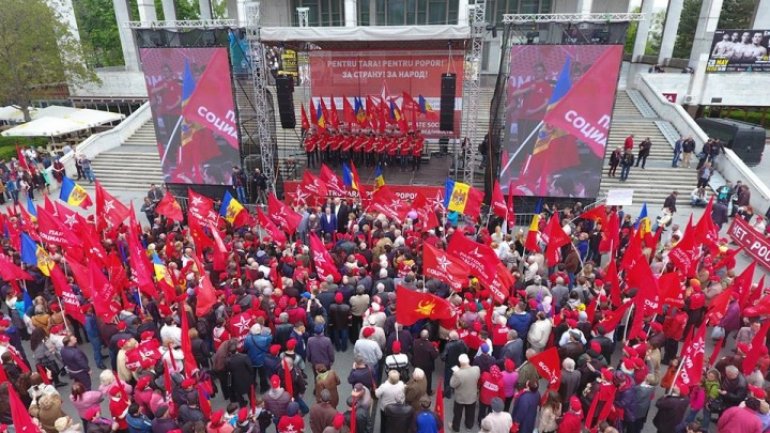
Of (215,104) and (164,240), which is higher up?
(215,104)

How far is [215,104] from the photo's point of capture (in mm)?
15352

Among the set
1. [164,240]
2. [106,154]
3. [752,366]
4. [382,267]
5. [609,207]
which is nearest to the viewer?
[752,366]

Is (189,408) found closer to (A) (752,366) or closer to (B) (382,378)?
(B) (382,378)

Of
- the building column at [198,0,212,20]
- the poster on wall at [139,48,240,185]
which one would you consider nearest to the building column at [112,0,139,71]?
the building column at [198,0,212,20]

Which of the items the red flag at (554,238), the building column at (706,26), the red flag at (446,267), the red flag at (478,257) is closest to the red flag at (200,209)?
the red flag at (446,267)

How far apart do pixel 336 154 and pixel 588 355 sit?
48.3 feet

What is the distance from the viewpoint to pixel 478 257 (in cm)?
806

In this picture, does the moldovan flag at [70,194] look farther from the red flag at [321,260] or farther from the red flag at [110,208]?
the red flag at [321,260]

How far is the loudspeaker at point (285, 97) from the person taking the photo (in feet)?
56.5

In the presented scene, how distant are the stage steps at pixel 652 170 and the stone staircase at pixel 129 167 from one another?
58.1ft

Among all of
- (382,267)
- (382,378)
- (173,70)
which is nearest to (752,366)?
(382,378)

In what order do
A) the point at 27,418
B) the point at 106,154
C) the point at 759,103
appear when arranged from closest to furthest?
1. the point at 27,418
2. the point at 106,154
3. the point at 759,103

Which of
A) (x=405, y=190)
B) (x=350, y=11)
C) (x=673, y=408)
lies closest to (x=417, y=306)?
(x=673, y=408)

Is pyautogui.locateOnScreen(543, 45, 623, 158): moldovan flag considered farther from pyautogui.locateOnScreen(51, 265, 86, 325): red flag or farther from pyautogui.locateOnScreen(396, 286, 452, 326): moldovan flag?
pyautogui.locateOnScreen(51, 265, 86, 325): red flag
